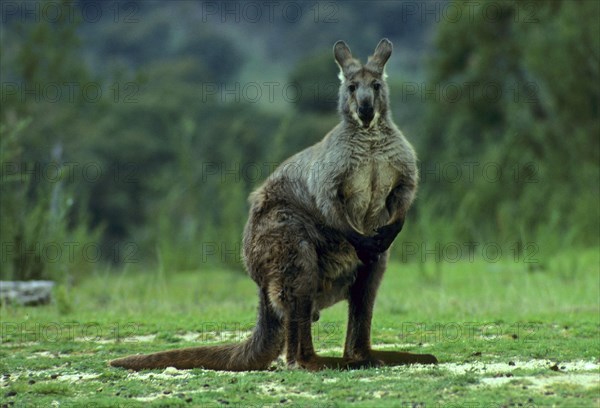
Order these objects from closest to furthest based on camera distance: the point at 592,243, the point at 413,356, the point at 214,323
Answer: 1. the point at 413,356
2. the point at 214,323
3. the point at 592,243

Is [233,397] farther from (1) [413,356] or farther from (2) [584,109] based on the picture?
(2) [584,109]

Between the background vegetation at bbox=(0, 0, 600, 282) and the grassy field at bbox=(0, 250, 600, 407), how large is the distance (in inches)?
25.3

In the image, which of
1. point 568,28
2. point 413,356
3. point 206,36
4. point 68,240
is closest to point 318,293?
point 413,356

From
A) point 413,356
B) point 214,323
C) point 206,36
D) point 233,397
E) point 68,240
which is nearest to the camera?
point 233,397

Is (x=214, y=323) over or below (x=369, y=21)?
below

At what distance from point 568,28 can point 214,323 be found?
12.9 m

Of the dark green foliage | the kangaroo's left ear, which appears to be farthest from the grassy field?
the dark green foliage

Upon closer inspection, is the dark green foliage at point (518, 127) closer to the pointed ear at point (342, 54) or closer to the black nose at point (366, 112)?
the pointed ear at point (342, 54)

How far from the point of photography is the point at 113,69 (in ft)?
78.6

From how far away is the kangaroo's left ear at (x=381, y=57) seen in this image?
656 cm

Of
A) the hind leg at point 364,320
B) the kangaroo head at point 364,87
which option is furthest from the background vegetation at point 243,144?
the kangaroo head at point 364,87

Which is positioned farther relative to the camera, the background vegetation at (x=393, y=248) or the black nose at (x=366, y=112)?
the black nose at (x=366, y=112)

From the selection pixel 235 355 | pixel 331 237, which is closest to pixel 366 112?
pixel 331 237

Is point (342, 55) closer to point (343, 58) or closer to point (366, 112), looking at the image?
point (343, 58)
